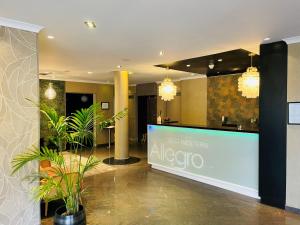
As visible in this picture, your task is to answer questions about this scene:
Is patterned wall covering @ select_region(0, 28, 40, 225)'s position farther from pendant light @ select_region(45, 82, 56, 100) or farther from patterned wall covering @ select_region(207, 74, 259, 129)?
patterned wall covering @ select_region(207, 74, 259, 129)

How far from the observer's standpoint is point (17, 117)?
2.79 meters

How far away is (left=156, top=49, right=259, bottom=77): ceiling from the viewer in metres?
4.93

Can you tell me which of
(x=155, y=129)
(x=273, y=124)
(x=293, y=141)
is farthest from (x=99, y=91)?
(x=293, y=141)

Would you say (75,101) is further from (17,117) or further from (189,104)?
(17,117)

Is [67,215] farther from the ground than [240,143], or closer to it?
closer to it

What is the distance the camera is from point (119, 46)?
391 centimetres

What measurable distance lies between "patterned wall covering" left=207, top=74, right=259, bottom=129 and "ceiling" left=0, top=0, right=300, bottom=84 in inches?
120

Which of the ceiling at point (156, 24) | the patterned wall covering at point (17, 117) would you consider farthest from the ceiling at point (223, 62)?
the patterned wall covering at point (17, 117)

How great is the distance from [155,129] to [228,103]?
2848 millimetres

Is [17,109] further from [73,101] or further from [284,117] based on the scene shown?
[73,101]

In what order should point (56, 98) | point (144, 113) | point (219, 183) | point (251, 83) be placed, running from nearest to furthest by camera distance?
point (251, 83), point (219, 183), point (56, 98), point (144, 113)

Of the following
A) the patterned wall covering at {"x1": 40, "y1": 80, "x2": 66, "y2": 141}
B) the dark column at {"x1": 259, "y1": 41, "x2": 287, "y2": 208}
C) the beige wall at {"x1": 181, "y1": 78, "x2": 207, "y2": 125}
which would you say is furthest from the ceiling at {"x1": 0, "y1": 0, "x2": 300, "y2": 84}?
the patterned wall covering at {"x1": 40, "y1": 80, "x2": 66, "y2": 141}

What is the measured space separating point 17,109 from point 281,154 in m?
3.87

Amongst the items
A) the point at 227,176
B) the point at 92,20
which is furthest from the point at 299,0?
the point at 227,176
